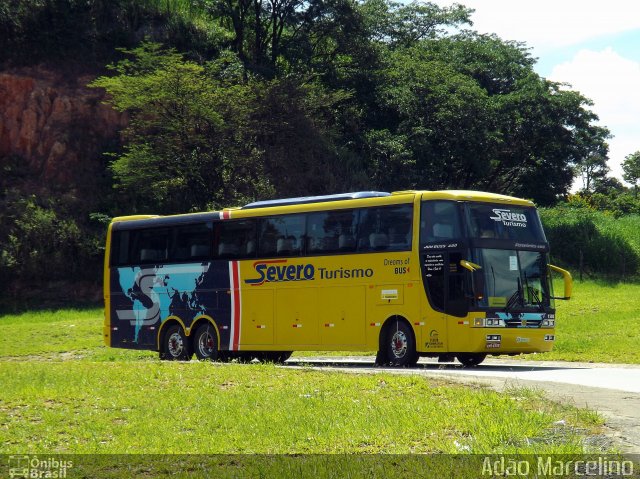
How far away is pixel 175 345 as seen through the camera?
2541 cm

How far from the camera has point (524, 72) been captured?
201ft

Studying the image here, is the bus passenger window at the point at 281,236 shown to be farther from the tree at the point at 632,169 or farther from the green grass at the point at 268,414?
the tree at the point at 632,169

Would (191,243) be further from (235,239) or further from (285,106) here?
(285,106)

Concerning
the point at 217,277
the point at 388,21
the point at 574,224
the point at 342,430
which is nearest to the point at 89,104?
the point at 388,21

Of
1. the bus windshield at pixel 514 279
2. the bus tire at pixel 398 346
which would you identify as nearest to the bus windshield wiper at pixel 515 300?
the bus windshield at pixel 514 279

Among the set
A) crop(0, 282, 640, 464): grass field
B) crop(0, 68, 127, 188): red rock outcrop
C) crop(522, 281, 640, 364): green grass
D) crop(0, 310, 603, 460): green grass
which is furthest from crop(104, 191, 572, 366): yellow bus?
crop(0, 68, 127, 188): red rock outcrop

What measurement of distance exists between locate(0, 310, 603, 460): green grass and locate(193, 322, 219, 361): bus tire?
7494mm

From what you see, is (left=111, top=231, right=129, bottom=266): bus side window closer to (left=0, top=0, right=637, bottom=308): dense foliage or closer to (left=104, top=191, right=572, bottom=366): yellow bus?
(left=104, top=191, right=572, bottom=366): yellow bus

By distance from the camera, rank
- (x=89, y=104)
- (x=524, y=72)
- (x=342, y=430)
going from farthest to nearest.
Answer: (x=524, y=72)
(x=89, y=104)
(x=342, y=430)

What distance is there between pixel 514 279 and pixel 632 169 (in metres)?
76.5

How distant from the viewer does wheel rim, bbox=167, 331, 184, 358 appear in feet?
82.5

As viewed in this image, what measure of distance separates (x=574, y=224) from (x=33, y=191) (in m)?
27.2

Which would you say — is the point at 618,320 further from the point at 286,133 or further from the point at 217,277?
the point at 286,133

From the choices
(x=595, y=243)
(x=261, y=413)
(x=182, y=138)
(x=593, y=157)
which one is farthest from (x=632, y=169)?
(x=261, y=413)
